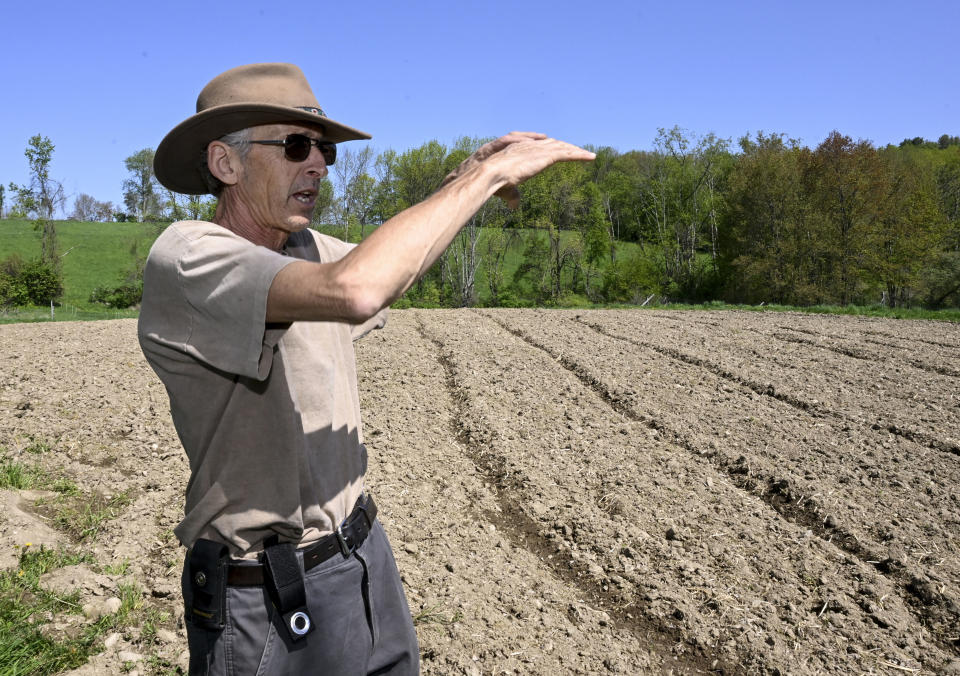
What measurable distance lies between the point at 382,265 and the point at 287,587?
83 centimetres

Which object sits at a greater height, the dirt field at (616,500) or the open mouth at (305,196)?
the open mouth at (305,196)

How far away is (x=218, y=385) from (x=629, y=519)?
4.60 meters

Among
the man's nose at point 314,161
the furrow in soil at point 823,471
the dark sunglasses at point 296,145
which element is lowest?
the furrow in soil at point 823,471

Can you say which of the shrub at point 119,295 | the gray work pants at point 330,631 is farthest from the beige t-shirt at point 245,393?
the shrub at point 119,295

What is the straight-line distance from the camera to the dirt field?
4082mm

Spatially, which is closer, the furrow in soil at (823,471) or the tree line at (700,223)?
the furrow in soil at (823,471)

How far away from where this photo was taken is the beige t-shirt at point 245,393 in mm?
1376

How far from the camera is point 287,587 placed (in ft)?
5.22

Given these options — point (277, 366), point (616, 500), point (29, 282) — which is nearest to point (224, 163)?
point (277, 366)

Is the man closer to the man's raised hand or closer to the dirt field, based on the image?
the man's raised hand

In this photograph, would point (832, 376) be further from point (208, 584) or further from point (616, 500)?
point (208, 584)

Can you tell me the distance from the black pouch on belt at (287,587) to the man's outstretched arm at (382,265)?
590 mm

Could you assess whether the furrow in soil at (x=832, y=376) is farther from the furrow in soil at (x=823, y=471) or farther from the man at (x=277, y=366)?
the man at (x=277, y=366)

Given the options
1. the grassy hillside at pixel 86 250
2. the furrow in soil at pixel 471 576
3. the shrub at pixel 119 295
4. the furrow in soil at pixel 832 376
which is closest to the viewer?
the furrow in soil at pixel 471 576
